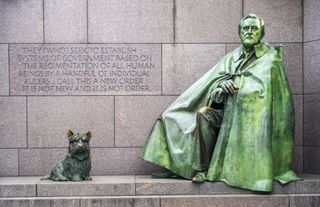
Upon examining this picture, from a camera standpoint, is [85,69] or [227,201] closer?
[227,201]

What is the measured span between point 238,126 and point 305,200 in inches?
60.4

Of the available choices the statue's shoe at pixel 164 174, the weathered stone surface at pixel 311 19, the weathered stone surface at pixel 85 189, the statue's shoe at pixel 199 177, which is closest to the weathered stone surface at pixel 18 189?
the weathered stone surface at pixel 85 189

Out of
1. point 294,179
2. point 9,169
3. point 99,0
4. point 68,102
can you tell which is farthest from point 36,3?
point 294,179

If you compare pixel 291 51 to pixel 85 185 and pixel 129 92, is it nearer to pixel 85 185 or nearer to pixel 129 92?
pixel 129 92

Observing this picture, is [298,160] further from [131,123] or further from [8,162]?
[8,162]

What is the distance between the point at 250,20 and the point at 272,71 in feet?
3.02

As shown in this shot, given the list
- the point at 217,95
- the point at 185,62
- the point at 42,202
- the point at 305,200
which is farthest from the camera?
the point at 185,62

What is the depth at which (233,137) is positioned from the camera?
33.5 feet

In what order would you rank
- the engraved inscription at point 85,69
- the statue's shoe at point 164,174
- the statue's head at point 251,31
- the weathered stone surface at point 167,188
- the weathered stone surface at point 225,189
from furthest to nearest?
the engraved inscription at point 85,69, the statue's shoe at point 164,174, the statue's head at point 251,31, the weathered stone surface at point 167,188, the weathered stone surface at point 225,189

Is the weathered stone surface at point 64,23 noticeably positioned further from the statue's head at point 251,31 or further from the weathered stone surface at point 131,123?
the statue's head at point 251,31

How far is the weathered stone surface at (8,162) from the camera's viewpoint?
11844 millimetres

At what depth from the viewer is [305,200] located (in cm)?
1012

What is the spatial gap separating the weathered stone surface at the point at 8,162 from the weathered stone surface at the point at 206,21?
3.65 m

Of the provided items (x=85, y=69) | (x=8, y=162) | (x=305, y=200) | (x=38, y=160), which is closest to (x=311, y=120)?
(x=305, y=200)
